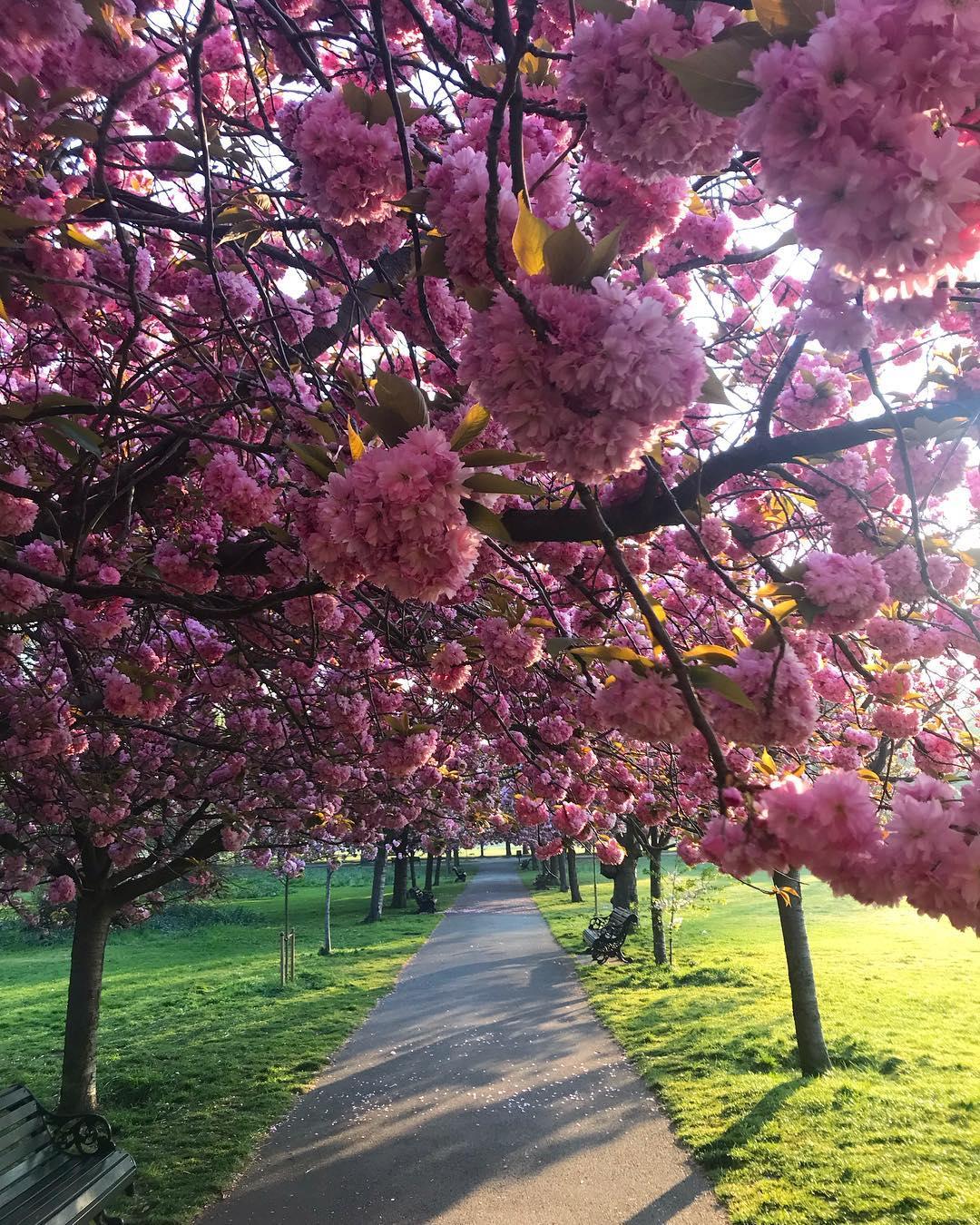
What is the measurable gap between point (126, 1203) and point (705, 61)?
6573 mm

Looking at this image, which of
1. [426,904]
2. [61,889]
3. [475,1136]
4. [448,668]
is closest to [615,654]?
[448,668]

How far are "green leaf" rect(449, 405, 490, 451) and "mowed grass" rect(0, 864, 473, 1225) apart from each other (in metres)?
5.51

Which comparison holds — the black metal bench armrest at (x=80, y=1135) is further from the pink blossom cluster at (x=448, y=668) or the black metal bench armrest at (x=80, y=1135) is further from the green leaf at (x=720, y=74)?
the green leaf at (x=720, y=74)

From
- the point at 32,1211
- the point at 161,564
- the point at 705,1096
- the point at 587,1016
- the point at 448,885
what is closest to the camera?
the point at 161,564

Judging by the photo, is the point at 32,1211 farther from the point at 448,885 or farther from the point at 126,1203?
the point at 448,885

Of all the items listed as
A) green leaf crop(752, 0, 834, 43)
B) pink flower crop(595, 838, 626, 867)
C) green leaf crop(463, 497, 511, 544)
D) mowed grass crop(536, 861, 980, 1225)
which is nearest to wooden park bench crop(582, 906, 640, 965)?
mowed grass crop(536, 861, 980, 1225)

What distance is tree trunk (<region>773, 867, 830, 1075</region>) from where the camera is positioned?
7.18 meters

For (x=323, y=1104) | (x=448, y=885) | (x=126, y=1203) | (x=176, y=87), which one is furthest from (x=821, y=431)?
(x=448, y=885)

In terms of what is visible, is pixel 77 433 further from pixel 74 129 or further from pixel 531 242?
pixel 531 242

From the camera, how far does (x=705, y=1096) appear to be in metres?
6.49

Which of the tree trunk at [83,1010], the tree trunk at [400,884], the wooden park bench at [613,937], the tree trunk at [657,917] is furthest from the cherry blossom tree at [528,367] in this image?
the tree trunk at [400,884]

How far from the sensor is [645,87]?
111cm

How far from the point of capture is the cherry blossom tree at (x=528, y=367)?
0.92 m

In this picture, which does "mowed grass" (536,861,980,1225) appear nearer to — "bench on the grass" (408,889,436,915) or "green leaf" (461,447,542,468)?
"green leaf" (461,447,542,468)
